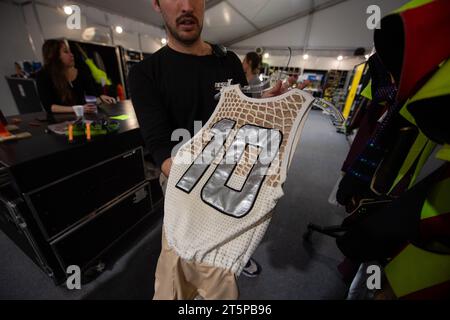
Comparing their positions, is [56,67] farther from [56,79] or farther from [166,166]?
[166,166]

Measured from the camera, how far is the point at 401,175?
0.62 m

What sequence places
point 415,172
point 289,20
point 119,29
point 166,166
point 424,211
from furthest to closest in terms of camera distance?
point 289,20, point 119,29, point 166,166, point 415,172, point 424,211

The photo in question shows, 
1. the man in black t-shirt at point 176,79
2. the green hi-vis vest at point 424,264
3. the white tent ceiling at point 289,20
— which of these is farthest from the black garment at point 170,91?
the white tent ceiling at point 289,20

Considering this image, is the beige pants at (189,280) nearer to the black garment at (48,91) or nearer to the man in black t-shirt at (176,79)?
the man in black t-shirt at (176,79)

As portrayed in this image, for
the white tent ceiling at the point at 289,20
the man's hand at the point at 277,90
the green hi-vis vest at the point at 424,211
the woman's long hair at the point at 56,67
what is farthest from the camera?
the white tent ceiling at the point at 289,20

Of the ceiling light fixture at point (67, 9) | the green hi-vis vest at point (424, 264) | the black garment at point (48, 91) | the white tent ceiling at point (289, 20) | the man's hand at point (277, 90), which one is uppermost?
the white tent ceiling at point (289, 20)

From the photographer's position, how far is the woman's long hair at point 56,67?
1696mm

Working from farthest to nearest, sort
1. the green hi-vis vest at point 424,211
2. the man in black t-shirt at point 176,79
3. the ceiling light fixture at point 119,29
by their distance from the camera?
1. the ceiling light fixture at point 119,29
2. the man in black t-shirt at point 176,79
3. the green hi-vis vest at point 424,211

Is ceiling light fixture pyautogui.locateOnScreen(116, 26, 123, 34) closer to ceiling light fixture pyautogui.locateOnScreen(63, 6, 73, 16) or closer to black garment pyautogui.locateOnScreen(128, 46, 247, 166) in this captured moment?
ceiling light fixture pyautogui.locateOnScreen(63, 6, 73, 16)

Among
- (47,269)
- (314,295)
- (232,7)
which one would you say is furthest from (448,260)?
(232,7)

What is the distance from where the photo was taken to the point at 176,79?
0.83 metres

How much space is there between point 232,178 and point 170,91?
0.53 metres

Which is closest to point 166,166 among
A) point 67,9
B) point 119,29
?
point 67,9
